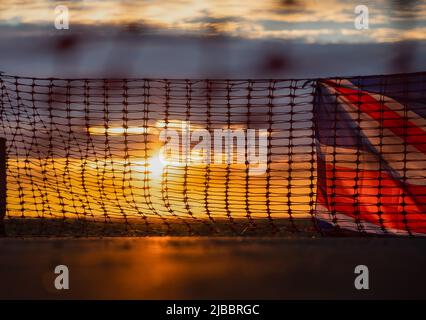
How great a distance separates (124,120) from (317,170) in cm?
245

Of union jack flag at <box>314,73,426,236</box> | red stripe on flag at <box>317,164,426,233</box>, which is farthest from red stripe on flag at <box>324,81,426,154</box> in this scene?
red stripe on flag at <box>317,164,426,233</box>

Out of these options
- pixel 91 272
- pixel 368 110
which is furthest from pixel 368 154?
pixel 91 272

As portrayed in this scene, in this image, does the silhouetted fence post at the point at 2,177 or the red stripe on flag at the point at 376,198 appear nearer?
the red stripe on flag at the point at 376,198

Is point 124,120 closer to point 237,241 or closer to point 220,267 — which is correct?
point 237,241

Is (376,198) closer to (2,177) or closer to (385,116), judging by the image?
(385,116)

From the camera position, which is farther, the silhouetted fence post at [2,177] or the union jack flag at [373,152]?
the silhouetted fence post at [2,177]

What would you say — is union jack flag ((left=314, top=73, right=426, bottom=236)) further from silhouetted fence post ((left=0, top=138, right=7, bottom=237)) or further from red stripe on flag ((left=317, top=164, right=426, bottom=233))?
silhouetted fence post ((left=0, top=138, right=7, bottom=237))

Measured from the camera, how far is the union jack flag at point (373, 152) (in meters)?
8.59

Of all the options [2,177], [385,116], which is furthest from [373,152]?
[2,177]

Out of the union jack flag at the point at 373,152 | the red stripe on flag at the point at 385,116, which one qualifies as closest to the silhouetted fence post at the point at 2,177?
the union jack flag at the point at 373,152

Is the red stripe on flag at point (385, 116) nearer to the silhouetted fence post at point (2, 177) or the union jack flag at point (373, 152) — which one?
the union jack flag at point (373, 152)

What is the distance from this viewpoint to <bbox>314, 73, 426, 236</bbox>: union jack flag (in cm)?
859

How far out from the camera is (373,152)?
8773 millimetres

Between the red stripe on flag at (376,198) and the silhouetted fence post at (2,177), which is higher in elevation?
the silhouetted fence post at (2,177)
